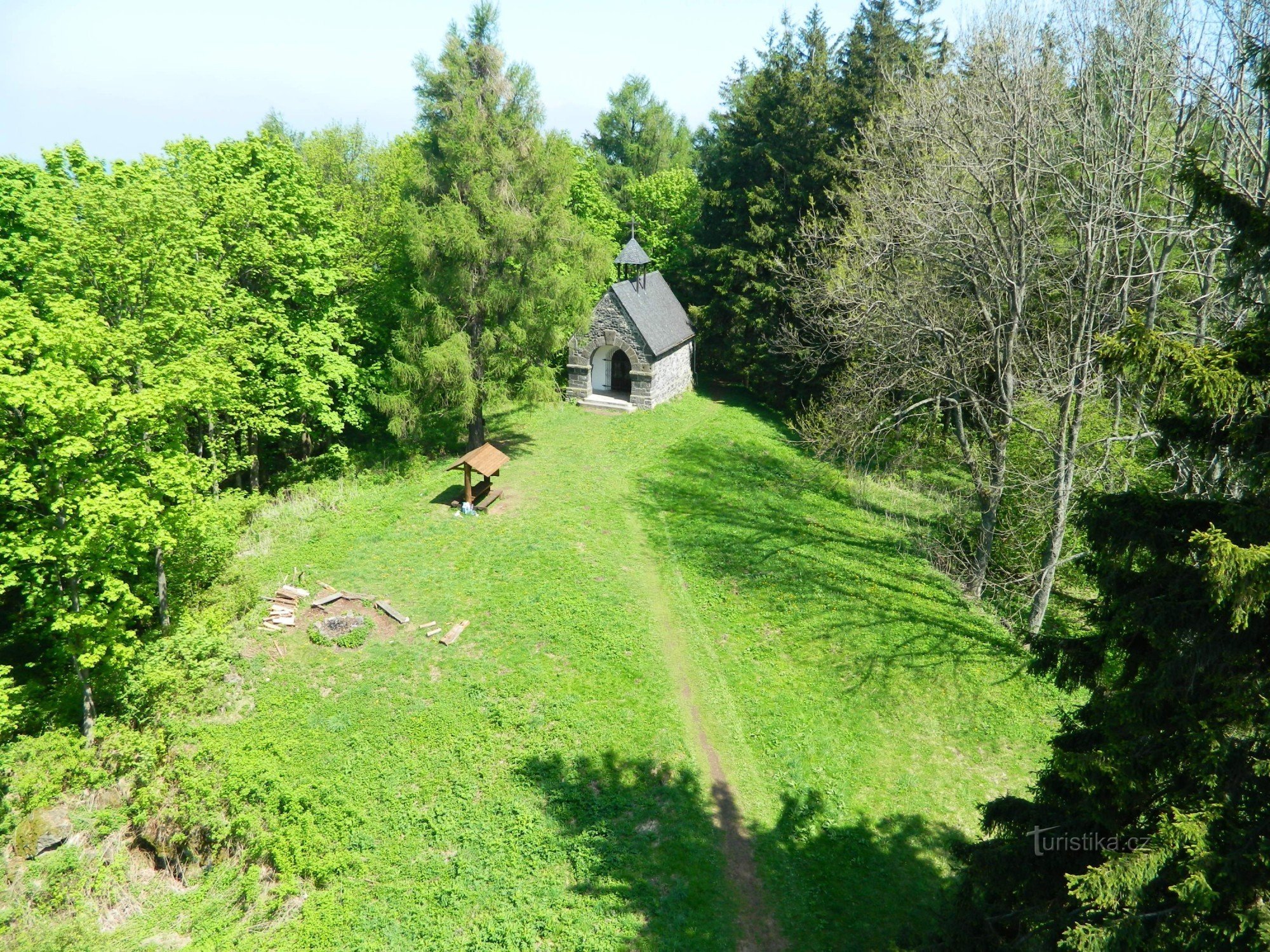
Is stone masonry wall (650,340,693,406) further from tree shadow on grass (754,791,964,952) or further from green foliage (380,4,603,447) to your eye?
tree shadow on grass (754,791,964,952)

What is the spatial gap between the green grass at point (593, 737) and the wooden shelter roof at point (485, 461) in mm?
1421

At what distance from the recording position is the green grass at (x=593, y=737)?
36.4ft

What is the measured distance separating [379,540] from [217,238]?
9.40 m

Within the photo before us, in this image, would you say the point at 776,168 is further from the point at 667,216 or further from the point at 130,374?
the point at 130,374

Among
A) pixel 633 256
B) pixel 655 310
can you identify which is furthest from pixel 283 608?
pixel 655 310

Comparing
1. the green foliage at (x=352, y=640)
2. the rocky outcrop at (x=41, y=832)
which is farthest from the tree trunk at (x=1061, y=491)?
the rocky outcrop at (x=41, y=832)

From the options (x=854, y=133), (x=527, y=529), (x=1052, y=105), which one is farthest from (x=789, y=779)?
(x=854, y=133)

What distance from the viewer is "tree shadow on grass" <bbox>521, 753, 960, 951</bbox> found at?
430 inches

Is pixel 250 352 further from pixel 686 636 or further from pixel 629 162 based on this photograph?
pixel 629 162

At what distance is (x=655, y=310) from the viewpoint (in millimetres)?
34406

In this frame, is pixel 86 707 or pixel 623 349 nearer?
pixel 86 707

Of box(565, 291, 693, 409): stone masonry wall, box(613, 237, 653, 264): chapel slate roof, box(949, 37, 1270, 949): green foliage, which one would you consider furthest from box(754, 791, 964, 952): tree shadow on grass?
box(613, 237, 653, 264): chapel slate roof

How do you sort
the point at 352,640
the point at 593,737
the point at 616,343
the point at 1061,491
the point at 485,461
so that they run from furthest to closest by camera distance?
the point at 616,343
the point at 485,461
the point at 1061,491
the point at 352,640
the point at 593,737

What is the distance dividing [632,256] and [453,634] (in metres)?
21.7
